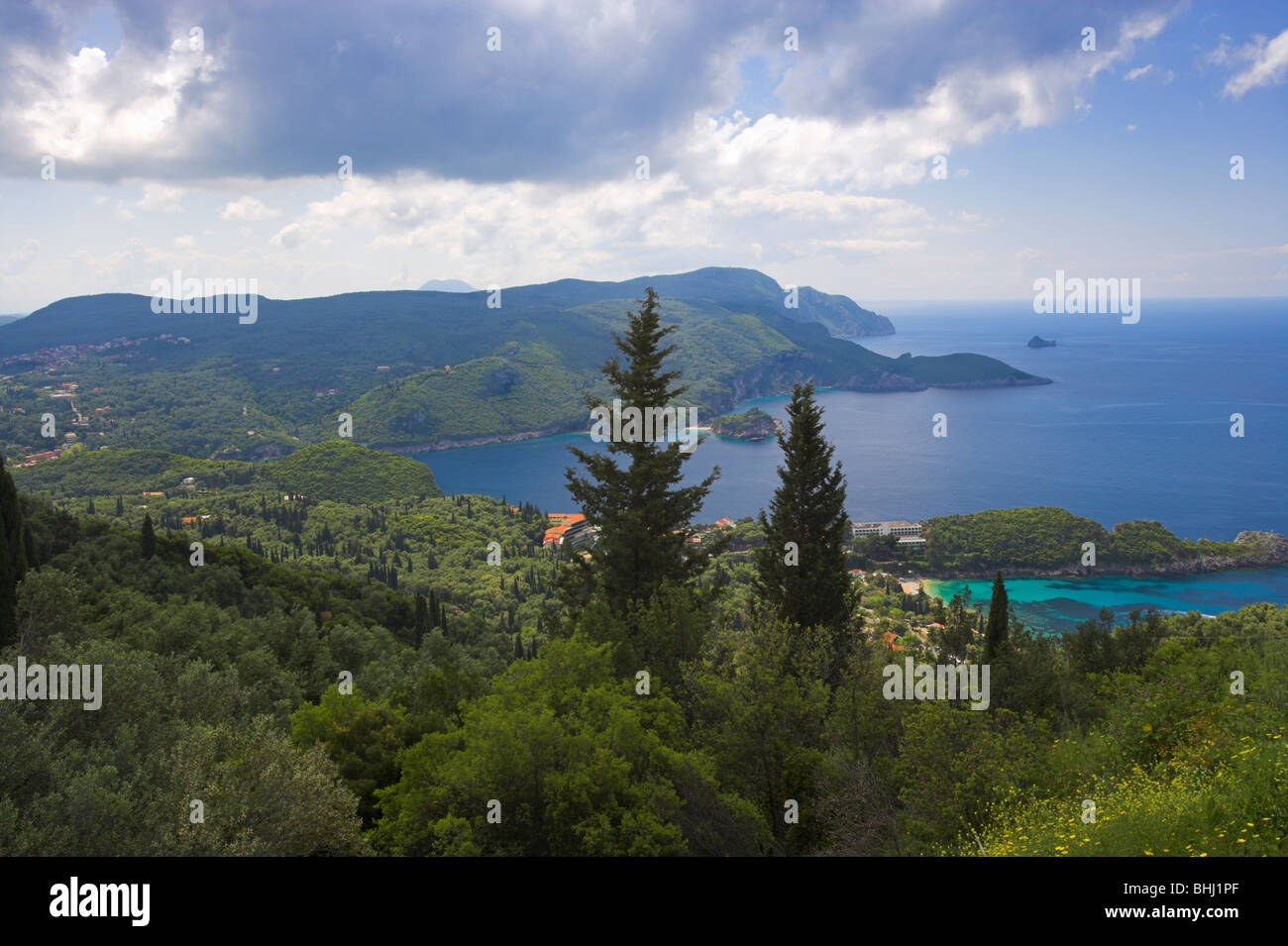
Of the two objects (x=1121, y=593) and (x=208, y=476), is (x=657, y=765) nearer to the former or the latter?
(x=1121, y=593)

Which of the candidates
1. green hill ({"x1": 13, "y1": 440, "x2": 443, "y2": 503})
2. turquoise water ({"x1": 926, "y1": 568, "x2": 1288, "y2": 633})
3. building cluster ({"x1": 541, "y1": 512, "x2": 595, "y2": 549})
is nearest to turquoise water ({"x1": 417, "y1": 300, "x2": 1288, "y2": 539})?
building cluster ({"x1": 541, "y1": 512, "x2": 595, "y2": 549})

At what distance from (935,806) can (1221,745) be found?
4.88 m

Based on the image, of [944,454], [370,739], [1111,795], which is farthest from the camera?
[944,454]

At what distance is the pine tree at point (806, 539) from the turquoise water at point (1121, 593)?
7586 centimetres

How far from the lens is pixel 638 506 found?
83.3 feet

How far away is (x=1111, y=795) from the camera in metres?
11.5

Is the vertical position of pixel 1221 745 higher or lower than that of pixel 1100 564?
higher

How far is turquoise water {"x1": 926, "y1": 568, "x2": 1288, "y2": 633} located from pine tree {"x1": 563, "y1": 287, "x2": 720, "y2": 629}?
268 ft

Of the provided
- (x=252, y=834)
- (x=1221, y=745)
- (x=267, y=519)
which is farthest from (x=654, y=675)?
(x=267, y=519)

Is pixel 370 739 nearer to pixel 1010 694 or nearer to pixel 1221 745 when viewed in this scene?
pixel 1221 745

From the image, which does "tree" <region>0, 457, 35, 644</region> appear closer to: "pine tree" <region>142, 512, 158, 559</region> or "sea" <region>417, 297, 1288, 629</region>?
"pine tree" <region>142, 512, 158, 559</region>

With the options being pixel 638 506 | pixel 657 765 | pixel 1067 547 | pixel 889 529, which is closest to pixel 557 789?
pixel 657 765

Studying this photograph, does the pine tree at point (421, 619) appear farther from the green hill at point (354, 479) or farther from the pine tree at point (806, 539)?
the green hill at point (354, 479)

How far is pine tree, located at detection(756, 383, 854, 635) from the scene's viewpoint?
1077 inches
